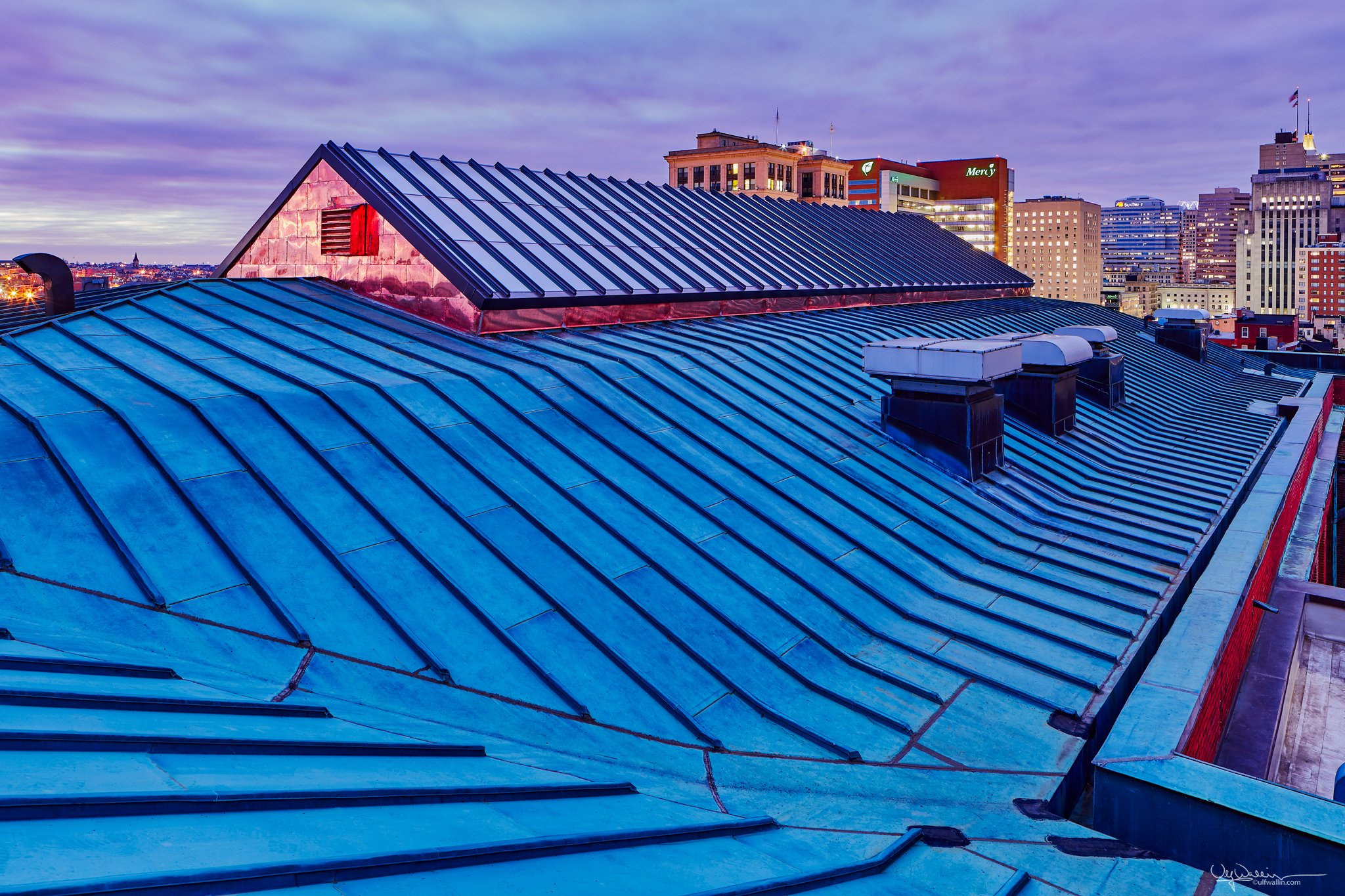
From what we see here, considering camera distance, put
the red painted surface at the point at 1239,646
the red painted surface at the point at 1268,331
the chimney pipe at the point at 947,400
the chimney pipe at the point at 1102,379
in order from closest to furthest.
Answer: the red painted surface at the point at 1239,646
the chimney pipe at the point at 947,400
the chimney pipe at the point at 1102,379
the red painted surface at the point at 1268,331

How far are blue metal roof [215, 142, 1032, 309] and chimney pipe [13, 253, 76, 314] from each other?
7.07 meters

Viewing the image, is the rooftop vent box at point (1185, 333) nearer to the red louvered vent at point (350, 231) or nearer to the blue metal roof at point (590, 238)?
the blue metal roof at point (590, 238)

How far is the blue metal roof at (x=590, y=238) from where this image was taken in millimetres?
23766

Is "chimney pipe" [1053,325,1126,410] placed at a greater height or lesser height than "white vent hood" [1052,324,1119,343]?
lesser

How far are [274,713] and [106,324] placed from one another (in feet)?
43.4

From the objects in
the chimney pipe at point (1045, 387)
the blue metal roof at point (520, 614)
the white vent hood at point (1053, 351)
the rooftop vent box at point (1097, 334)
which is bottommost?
the blue metal roof at point (520, 614)

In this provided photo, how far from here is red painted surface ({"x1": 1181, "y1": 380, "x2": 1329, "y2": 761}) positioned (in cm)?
1178

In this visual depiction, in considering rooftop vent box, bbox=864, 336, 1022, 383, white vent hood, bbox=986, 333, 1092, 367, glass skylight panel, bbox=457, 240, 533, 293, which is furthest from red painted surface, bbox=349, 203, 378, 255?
white vent hood, bbox=986, 333, 1092, 367

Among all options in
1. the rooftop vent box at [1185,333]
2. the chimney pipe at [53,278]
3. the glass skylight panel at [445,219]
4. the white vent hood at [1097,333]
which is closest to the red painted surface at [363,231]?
the glass skylight panel at [445,219]

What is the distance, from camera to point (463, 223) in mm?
25031

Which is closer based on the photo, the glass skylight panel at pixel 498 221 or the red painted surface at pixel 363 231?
the red painted surface at pixel 363 231

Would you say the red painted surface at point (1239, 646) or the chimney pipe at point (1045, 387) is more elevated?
the chimney pipe at point (1045, 387)

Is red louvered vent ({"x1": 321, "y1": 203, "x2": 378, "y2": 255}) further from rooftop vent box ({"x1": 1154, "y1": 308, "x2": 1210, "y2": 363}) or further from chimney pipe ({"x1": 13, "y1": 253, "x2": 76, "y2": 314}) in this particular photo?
rooftop vent box ({"x1": 1154, "y1": 308, "x2": 1210, "y2": 363})

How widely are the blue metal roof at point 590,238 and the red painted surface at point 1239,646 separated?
1683 centimetres
